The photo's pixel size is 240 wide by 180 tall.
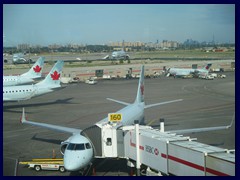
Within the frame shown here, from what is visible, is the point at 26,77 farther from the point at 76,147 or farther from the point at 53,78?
the point at 76,147

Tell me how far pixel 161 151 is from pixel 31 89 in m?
46.0

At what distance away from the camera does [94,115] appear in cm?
5950

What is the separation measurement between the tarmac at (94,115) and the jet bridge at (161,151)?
2.67m

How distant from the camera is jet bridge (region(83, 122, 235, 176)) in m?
21.5

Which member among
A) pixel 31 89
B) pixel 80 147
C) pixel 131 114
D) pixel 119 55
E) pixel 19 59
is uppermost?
pixel 119 55

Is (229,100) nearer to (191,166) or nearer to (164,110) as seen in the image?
(164,110)

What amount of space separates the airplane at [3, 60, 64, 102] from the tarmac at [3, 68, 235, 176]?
260 centimetres

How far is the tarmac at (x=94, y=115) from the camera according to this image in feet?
122

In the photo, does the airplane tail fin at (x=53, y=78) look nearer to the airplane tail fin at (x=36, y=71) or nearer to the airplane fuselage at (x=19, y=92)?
the airplane fuselage at (x=19, y=92)

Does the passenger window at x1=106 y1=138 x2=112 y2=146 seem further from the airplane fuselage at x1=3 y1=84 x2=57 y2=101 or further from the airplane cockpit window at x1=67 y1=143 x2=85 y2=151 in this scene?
the airplane fuselage at x1=3 y1=84 x2=57 y2=101

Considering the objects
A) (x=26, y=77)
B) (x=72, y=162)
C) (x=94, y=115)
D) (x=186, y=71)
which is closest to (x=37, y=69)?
(x=26, y=77)

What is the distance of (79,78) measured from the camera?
121875 millimetres

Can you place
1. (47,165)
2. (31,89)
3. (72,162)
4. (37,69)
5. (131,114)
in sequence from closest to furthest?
(72,162) < (47,165) < (131,114) < (31,89) < (37,69)

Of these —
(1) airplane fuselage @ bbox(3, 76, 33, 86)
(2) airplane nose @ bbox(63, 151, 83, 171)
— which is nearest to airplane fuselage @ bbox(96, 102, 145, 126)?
(2) airplane nose @ bbox(63, 151, 83, 171)
